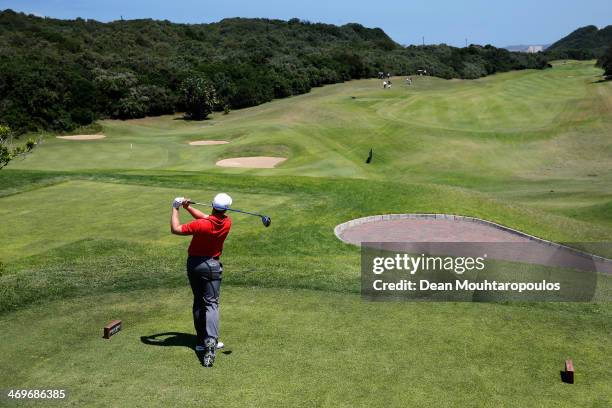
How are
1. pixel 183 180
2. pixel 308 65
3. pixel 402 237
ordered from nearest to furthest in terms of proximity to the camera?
pixel 402 237 → pixel 183 180 → pixel 308 65

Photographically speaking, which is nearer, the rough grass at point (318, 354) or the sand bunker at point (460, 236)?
the rough grass at point (318, 354)

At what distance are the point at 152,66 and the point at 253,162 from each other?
5337 centimetres

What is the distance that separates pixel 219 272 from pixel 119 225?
46.0ft

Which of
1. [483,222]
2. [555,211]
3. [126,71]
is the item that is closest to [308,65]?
[126,71]

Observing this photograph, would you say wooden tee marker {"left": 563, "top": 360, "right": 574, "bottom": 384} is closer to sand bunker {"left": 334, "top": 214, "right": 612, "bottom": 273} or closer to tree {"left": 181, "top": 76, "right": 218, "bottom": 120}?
sand bunker {"left": 334, "top": 214, "right": 612, "bottom": 273}

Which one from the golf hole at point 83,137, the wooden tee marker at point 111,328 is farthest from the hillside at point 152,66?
the wooden tee marker at point 111,328

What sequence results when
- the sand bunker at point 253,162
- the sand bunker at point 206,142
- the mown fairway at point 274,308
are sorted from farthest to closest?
the sand bunker at point 206,142
the sand bunker at point 253,162
the mown fairway at point 274,308

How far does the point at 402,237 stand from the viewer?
22.9m

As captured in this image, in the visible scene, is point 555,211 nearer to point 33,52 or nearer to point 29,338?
point 29,338

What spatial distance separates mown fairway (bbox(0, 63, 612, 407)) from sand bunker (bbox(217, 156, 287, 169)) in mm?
2282

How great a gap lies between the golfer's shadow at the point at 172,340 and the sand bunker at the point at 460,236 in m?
11.3

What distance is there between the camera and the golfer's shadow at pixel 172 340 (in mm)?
10883

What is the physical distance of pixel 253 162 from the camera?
51531 millimetres

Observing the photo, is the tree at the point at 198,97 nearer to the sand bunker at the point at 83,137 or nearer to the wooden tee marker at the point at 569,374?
the sand bunker at the point at 83,137
